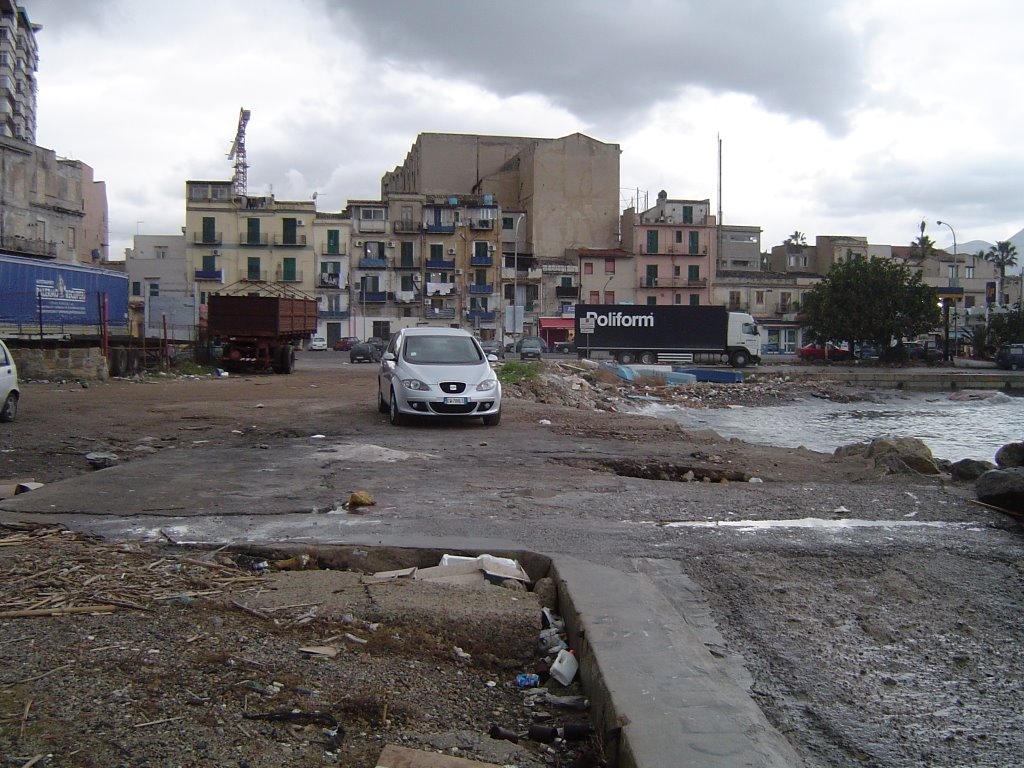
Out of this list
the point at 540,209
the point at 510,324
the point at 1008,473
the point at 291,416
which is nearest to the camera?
the point at 1008,473

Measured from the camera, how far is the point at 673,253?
82.7 metres

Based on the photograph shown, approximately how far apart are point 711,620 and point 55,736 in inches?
124

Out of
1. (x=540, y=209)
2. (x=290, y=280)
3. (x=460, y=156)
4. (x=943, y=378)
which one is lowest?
(x=943, y=378)

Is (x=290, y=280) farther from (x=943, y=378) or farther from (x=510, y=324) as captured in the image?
(x=943, y=378)

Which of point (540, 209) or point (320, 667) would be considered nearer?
point (320, 667)

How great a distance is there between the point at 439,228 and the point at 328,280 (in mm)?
11167

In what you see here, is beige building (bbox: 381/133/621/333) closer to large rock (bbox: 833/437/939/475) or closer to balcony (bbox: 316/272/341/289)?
balcony (bbox: 316/272/341/289)

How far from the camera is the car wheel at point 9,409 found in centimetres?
1343

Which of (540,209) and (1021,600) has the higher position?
(540,209)

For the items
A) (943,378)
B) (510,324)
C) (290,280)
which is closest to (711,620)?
(510,324)

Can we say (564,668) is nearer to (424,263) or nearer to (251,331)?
(251,331)

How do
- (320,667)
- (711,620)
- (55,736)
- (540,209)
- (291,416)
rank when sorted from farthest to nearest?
1. (540,209)
2. (291,416)
3. (711,620)
4. (320,667)
5. (55,736)

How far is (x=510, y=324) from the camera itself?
1890 inches

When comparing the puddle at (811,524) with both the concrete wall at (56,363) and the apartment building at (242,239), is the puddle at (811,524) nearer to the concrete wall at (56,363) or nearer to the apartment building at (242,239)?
the concrete wall at (56,363)
